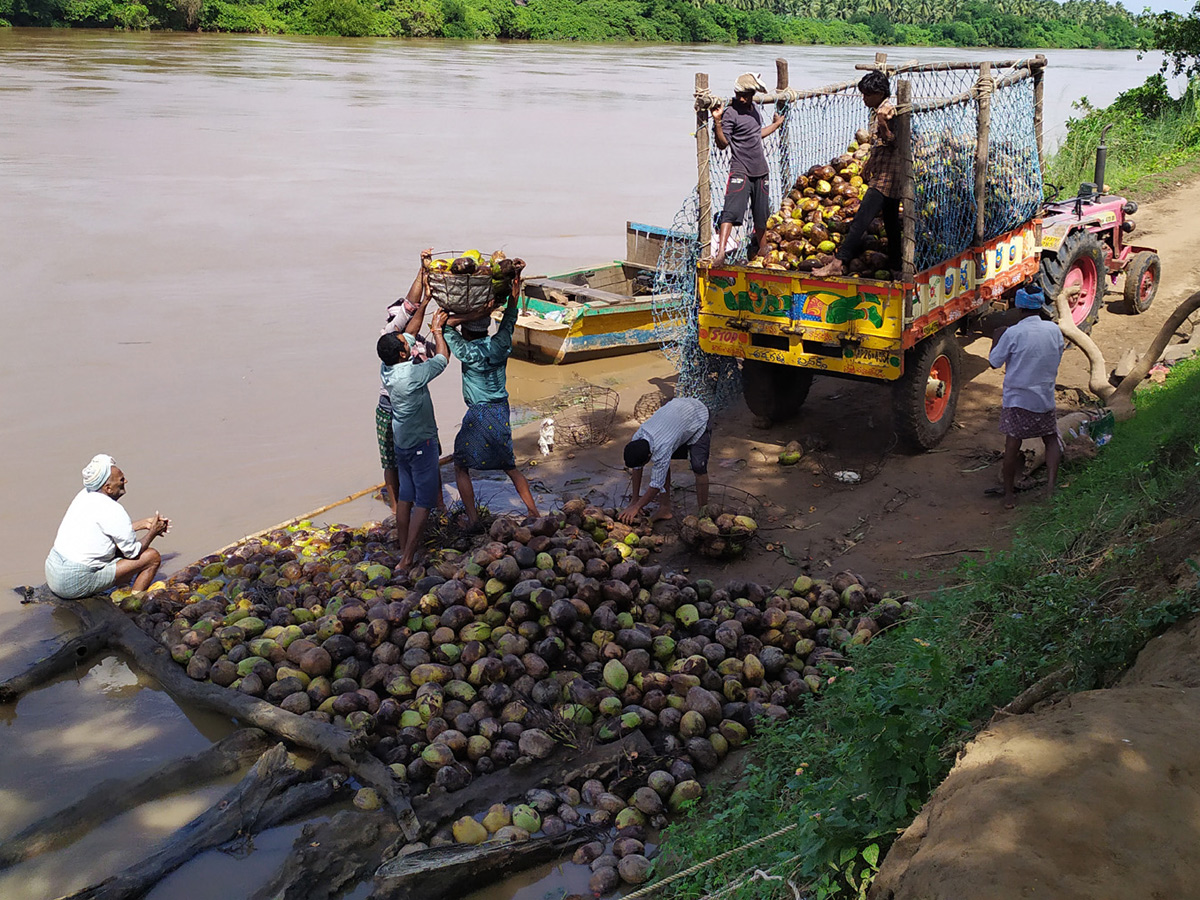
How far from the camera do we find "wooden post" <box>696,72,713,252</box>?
7906 mm

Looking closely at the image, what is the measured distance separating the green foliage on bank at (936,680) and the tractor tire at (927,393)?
2.02 m

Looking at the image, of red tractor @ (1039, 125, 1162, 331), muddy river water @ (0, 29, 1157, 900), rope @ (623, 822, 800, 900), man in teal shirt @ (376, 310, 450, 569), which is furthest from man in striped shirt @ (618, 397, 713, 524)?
red tractor @ (1039, 125, 1162, 331)

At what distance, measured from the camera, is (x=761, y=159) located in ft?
27.5

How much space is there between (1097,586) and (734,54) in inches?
2059

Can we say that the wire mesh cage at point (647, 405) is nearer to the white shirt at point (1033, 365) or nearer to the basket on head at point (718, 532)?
the basket on head at point (718, 532)

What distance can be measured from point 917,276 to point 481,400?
3.03 meters

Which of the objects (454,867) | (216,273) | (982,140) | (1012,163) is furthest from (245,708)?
(216,273)

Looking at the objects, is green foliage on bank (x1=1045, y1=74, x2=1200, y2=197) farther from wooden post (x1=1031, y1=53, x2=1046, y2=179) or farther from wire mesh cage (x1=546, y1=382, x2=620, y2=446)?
wire mesh cage (x1=546, y1=382, x2=620, y2=446)

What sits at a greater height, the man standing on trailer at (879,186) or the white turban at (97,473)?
the man standing on trailer at (879,186)

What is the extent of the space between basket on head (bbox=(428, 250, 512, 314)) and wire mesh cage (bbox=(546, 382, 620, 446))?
2452 mm

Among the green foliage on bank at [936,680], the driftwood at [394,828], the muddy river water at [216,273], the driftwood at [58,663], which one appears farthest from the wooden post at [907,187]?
the driftwood at [58,663]

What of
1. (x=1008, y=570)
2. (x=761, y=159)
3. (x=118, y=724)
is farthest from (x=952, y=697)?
(x=761, y=159)

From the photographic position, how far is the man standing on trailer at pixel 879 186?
705 centimetres

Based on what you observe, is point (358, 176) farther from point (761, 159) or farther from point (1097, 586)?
point (1097, 586)
